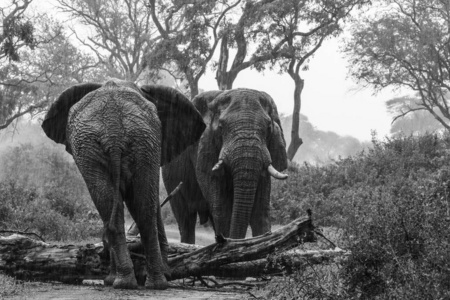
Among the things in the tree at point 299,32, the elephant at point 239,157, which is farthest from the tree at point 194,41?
the elephant at point 239,157

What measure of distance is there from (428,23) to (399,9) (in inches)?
69.2

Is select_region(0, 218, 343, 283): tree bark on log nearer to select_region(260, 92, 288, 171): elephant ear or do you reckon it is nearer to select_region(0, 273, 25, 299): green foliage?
select_region(0, 273, 25, 299): green foliage

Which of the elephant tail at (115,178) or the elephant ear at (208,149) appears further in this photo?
the elephant ear at (208,149)

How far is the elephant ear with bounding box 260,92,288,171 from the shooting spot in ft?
35.5

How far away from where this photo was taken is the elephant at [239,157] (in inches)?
402

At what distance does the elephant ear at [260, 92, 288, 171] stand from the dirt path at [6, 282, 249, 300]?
341 cm

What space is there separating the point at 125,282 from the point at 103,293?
0.85 feet

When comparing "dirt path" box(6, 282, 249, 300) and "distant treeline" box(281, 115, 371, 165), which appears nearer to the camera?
"dirt path" box(6, 282, 249, 300)

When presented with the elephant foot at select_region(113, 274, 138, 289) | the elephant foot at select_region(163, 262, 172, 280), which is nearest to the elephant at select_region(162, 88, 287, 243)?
the elephant foot at select_region(163, 262, 172, 280)

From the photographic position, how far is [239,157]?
10.2 m

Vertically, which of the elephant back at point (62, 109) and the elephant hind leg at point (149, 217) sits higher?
the elephant back at point (62, 109)

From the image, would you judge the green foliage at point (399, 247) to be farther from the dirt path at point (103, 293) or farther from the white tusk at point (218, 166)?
the white tusk at point (218, 166)

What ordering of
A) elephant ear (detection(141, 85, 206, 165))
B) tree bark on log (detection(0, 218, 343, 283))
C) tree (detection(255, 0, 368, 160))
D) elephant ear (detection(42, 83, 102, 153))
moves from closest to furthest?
tree bark on log (detection(0, 218, 343, 283))
elephant ear (detection(42, 83, 102, 153))
elephant ear (detection(141, 85, 206, 165))
tree (detection(255, 0, 368, 160))

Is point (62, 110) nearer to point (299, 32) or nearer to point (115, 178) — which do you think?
point (115, 178)
